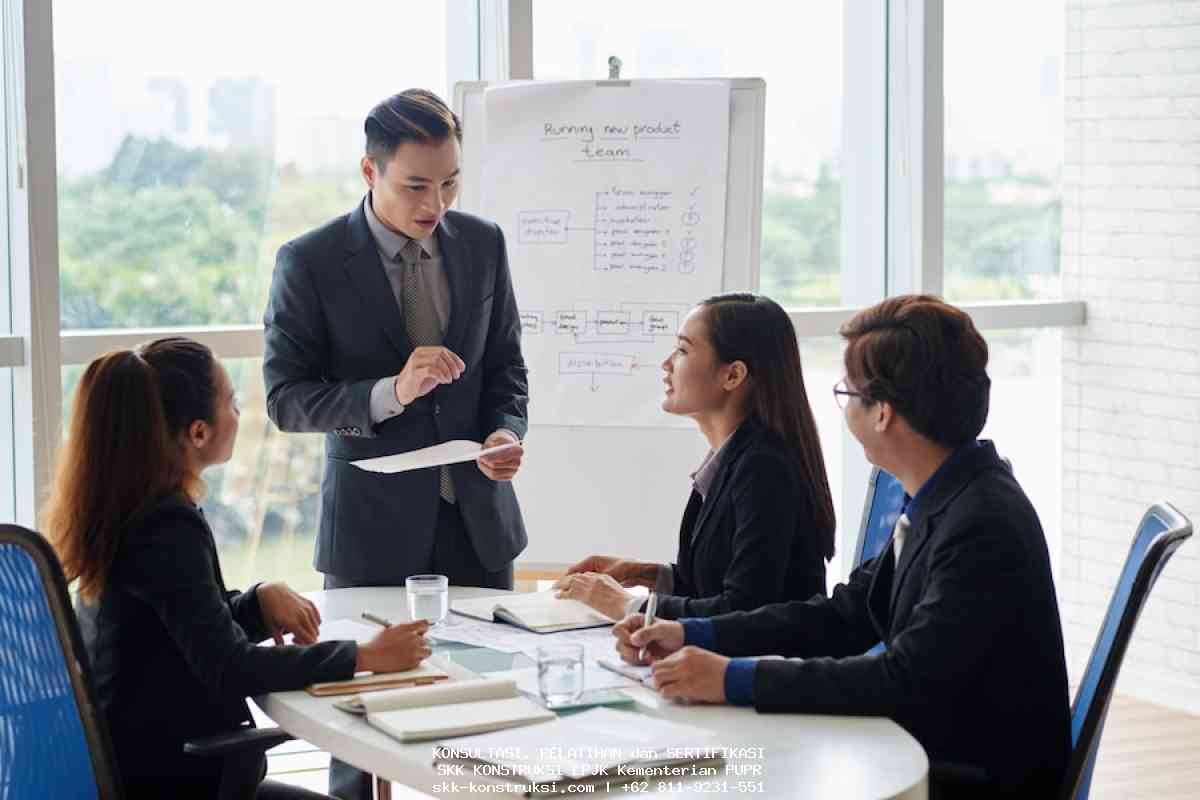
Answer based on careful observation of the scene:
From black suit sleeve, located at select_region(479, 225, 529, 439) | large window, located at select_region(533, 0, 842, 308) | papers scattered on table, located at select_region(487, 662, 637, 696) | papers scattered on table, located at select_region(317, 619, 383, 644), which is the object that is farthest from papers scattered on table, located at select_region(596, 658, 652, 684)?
large window, located at select_region(533, 0, 842, 308)

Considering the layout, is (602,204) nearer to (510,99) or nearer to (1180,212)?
(510,99)

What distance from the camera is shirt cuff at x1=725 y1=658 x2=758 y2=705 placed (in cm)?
194

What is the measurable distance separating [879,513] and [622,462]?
1.25m

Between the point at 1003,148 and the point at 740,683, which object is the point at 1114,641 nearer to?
the point at 740,683

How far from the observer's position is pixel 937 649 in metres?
1.88

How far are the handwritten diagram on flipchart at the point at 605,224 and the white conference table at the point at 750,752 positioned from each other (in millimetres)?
1908

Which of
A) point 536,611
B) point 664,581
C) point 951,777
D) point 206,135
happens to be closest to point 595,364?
point 206,135

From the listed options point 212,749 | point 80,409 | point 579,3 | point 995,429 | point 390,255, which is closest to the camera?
point 212,749

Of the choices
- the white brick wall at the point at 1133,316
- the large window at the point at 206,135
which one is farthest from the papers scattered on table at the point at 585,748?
the white brick wall at the point at 1133,316

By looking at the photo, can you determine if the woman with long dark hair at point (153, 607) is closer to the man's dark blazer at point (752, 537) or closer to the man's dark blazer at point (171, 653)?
the man's dark blazer at point (171, 653)

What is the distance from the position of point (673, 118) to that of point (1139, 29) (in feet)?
6.30

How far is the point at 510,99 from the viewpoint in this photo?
12.7 ft

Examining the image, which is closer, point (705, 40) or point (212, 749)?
point (212, 749)

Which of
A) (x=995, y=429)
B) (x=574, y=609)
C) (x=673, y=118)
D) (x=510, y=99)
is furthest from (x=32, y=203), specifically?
(x=995, y=429)
